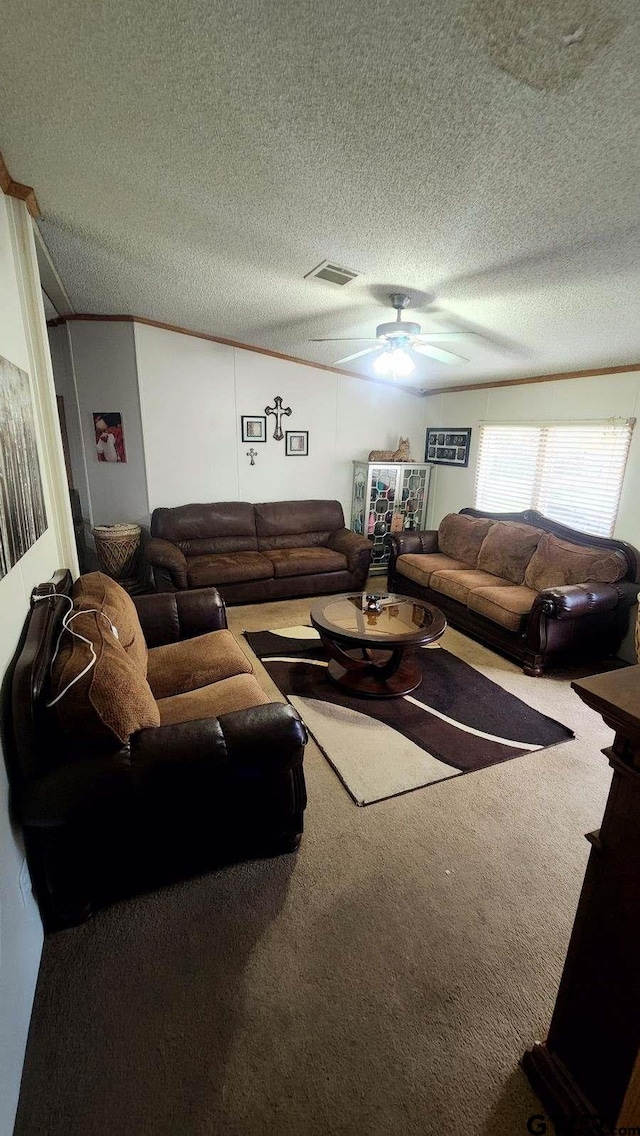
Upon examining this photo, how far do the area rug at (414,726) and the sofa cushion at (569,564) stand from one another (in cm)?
101

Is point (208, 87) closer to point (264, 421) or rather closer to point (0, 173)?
point (0, 173)

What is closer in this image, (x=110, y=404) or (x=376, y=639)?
(x=376, y=639)

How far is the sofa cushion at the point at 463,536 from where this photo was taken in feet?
14.7

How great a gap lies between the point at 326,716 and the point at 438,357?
244cm

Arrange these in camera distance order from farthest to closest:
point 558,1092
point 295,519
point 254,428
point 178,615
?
1. point 295,519
2. point 254,428
3. point 178,615
4. point 558,1092

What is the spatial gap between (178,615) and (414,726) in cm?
151

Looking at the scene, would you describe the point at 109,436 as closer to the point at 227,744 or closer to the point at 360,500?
the point at 360,500

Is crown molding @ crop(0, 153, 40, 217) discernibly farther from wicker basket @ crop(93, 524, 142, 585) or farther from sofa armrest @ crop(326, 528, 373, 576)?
sofa armrest @ crop(326, 528, 373, 576)

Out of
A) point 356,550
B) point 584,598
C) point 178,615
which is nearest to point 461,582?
point 584,598

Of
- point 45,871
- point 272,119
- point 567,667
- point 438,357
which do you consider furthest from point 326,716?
point 272,119

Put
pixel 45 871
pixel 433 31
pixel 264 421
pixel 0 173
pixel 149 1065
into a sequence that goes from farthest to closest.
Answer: pixel 264 421 < pixel 0 173 < pixel 45 871 < pixel 149 1065 < pixel 433 31

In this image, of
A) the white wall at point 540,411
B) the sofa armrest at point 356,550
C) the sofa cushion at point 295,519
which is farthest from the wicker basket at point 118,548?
the white wall at point 540,411

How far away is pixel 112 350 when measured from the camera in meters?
4.37

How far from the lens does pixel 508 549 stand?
4.10 meters
